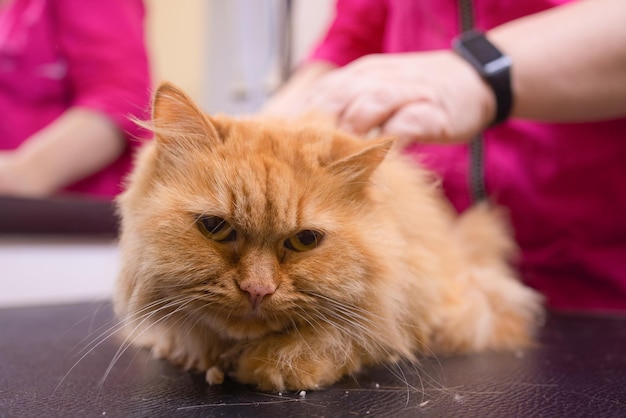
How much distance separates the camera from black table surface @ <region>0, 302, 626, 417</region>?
2.10ft

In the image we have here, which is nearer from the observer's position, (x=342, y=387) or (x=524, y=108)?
(x=342, y=387)

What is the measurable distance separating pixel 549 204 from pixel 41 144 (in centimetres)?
180

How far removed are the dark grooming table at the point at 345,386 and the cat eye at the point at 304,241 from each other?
0.66 ft

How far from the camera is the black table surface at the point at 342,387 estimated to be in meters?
0.64

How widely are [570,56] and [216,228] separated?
0.74m

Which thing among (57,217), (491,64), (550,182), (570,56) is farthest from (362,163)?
(57,217)

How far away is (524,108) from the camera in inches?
41.4

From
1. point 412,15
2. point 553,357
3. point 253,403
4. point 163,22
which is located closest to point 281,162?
point 253,403

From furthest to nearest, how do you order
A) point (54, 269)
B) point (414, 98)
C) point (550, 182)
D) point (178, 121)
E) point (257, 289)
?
1. point (54, 269)
2. point (550, 182)
3. point (414, 98)
4. point (178, 121)
5. point (257, 289)

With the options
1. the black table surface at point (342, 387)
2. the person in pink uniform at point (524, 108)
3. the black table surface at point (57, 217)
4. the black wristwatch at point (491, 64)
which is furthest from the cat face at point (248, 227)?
the black table surface at point (57, 217)

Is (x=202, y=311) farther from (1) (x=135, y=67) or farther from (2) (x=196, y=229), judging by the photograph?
(1) (x=135, y=67)

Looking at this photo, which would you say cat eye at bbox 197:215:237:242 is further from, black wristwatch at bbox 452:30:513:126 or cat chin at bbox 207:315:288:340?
black wristwatch at bbox 452:30:513:126

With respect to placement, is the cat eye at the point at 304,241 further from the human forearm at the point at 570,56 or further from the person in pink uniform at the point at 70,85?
the person in pink uniform at the point at 70,85

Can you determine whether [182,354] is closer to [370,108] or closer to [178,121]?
[178,121]
